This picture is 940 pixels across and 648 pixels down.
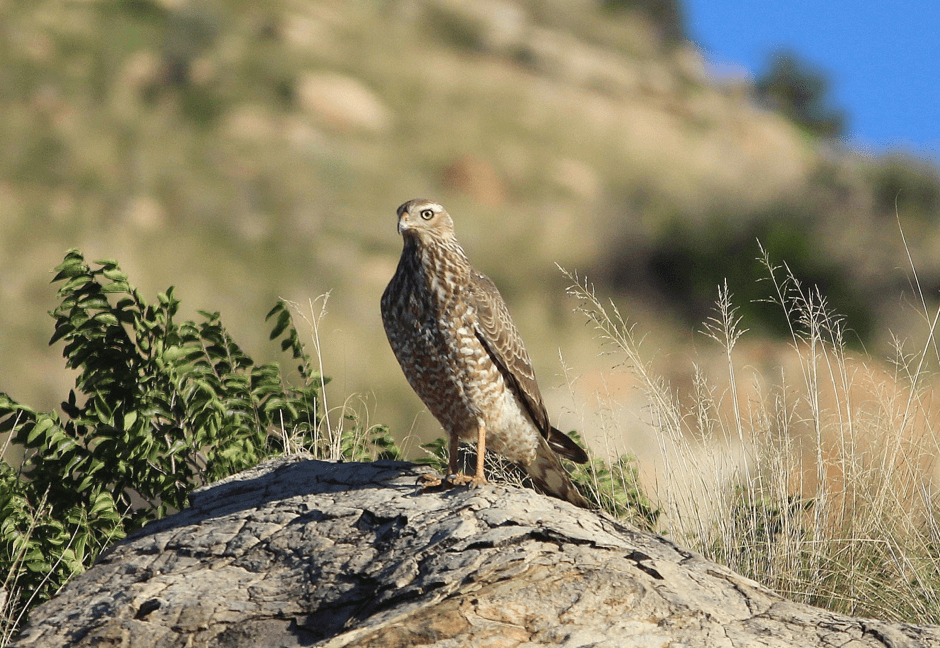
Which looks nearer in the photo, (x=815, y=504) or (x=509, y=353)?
(x=815, y=504)

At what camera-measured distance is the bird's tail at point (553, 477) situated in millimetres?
5242

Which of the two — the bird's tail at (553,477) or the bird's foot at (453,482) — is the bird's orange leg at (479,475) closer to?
the bird's foot at (453,482)

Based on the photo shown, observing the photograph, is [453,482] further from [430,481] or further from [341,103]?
[341,103]

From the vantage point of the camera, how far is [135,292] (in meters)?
4.89

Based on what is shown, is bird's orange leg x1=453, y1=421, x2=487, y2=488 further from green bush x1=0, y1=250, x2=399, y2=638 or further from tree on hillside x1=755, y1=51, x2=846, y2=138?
tree on hillside x1=755, y1=51, x2=846, y2=138

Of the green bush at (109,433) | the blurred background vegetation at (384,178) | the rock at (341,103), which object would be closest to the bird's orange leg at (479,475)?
the green bush at (109,433)

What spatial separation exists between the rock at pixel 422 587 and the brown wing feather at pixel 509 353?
862 millimetres

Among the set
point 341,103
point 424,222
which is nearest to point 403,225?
point 424,222

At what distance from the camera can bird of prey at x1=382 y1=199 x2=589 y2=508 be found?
488cm

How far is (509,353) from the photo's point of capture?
5.05 metres

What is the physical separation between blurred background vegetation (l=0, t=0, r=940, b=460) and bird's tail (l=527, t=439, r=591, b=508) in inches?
436

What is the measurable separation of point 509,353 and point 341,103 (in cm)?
3565

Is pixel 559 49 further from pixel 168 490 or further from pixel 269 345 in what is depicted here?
pixel 168 490

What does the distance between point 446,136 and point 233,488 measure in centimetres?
3508
